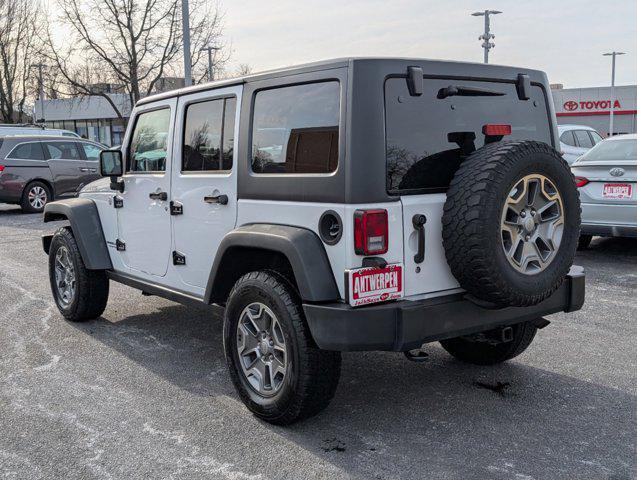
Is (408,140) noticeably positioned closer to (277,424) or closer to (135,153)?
(277,424)

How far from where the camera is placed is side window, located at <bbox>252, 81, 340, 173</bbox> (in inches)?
133

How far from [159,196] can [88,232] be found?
120 cm

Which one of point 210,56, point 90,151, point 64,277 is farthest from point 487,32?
point 64,277

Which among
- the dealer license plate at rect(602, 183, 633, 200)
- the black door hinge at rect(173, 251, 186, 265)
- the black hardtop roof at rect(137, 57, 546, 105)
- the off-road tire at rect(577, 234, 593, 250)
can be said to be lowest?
the off-road tire at rect(577, 234, 593, 250)

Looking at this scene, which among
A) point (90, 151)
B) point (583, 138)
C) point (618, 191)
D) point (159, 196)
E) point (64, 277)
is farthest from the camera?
point (90, 151)

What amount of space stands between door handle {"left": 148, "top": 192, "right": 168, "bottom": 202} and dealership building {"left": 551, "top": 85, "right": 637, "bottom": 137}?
46641 mm

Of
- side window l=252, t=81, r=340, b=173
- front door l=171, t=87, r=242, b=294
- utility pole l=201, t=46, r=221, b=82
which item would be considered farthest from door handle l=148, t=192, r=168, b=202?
utility pole l=201, t=46, r=221, b=82

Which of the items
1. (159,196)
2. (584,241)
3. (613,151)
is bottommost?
(584,241)

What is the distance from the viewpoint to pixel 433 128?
348 centimetres

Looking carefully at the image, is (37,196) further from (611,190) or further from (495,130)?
(495,130)

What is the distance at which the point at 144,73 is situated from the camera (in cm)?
2684

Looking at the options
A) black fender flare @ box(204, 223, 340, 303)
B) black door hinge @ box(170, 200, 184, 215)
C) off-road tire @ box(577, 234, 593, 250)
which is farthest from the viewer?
off-road tire @ box(577, 234, 593, 250)

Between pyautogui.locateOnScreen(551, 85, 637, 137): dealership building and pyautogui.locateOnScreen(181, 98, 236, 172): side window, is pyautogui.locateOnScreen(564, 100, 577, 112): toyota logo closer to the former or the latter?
pyautogui.locateOnScreen(551, 85, 637, 137): dealership building

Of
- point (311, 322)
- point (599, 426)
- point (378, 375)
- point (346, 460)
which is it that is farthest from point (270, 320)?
point (599, 426)
